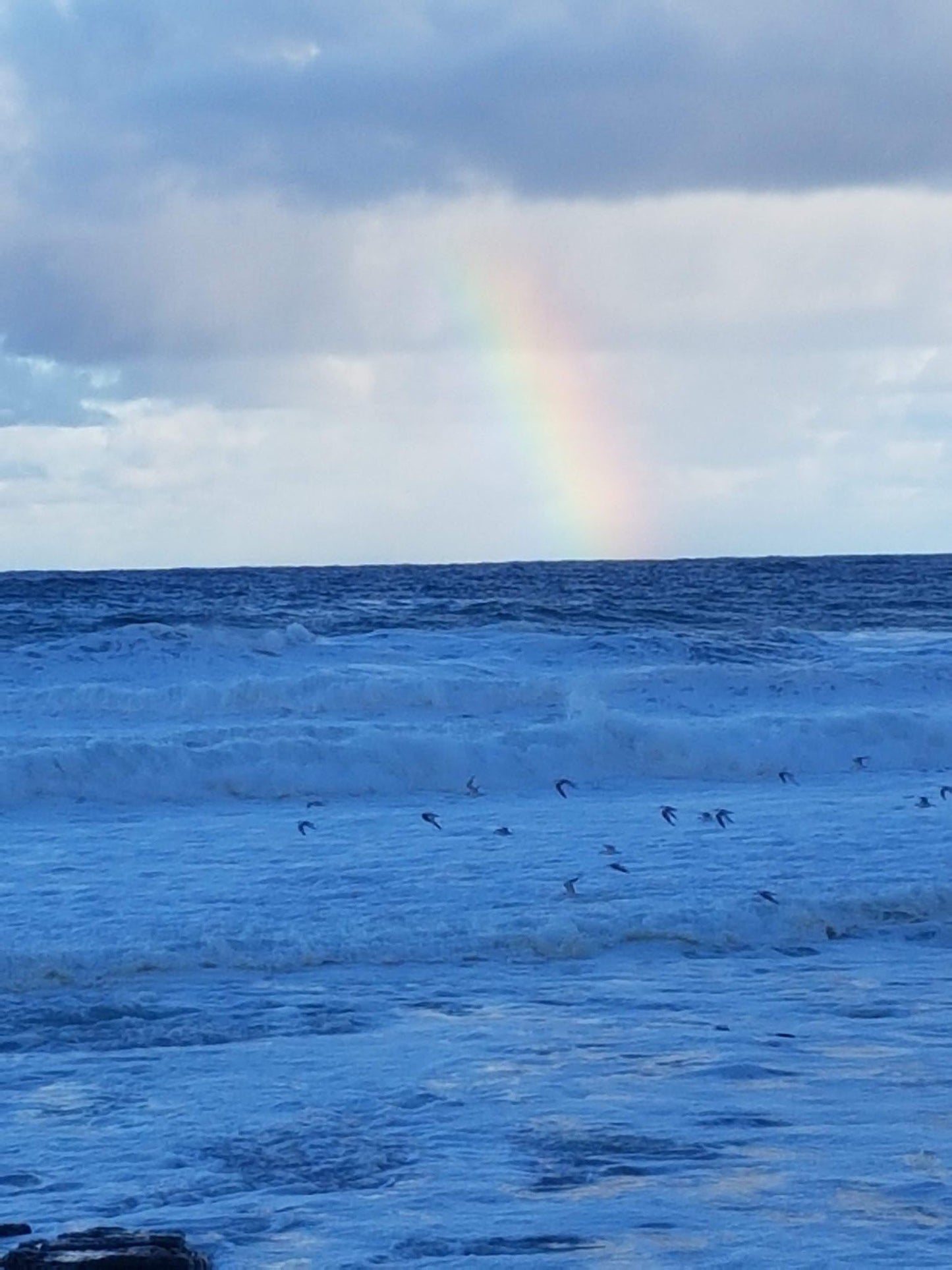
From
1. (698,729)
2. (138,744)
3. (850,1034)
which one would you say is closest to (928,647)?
(698,729)

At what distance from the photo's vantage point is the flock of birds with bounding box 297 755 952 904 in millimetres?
10863

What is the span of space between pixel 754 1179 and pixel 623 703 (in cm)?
1630

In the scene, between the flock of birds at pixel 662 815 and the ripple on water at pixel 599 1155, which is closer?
the ripple on water at pixel 599 1155

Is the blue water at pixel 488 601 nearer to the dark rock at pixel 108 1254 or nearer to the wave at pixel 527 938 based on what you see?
the wave at pixel 527 938

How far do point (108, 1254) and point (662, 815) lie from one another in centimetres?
966

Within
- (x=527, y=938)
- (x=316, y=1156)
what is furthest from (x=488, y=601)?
(x=316, y=1156)

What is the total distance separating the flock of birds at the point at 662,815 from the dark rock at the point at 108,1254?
19.5 feet

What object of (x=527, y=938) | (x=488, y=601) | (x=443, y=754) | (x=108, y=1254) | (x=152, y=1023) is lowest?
(x=152, y=1023)

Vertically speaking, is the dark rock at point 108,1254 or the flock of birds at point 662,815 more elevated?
the flock of birds at point 662,815

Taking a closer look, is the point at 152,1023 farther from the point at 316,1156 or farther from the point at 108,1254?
the point at 108,1254

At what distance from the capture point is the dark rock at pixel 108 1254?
4.44 meters

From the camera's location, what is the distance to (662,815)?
13.8 m

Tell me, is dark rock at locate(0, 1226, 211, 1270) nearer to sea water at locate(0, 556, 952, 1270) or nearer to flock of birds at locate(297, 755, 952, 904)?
sea water at locate(0, 556, 952, 1270)

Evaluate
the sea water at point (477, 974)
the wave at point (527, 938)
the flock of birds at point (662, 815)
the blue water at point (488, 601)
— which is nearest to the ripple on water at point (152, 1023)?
the sea water at point (477, 974)
